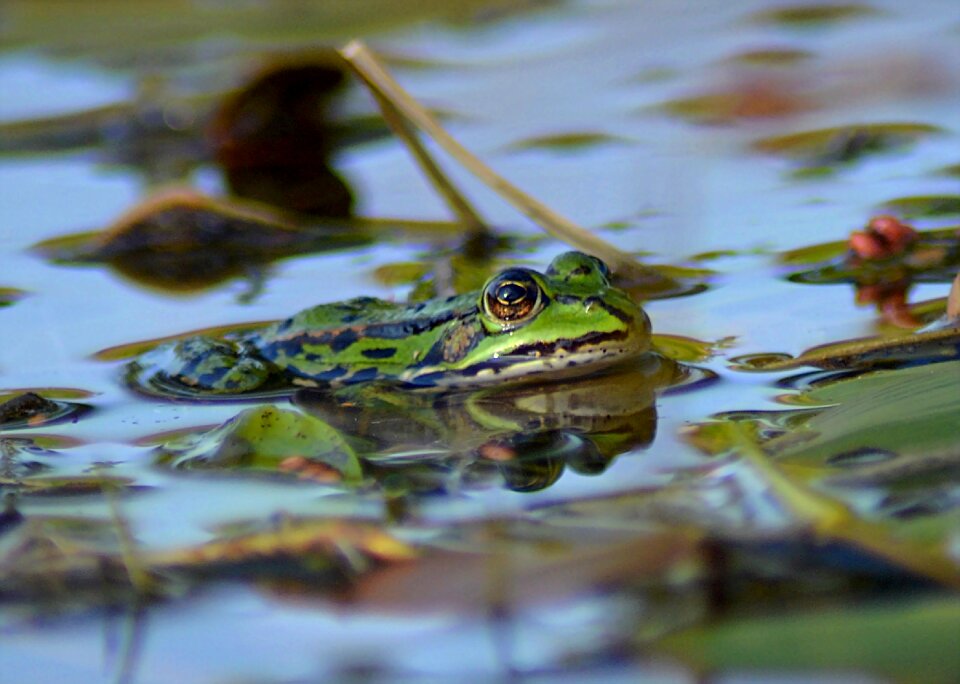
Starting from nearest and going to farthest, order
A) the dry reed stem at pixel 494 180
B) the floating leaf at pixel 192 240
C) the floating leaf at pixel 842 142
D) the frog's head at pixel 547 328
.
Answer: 1. the frog's head at pixel 547 328
2. the dry reed stem at pixel 494 180
3. the floating leaf at pixel 192 240
4. the floating leaf at pixel 842 142

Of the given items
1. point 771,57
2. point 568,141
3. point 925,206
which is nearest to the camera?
point 925,206

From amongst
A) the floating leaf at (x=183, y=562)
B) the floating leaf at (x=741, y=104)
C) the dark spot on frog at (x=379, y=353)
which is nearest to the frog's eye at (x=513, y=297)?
the dark spot on frog at (x=379, y=353)

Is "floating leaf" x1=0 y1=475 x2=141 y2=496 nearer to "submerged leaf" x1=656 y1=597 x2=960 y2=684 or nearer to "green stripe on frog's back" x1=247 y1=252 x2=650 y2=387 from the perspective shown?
"green stripe on frog's back" x1=247 y1=252 x2=650 y2=387

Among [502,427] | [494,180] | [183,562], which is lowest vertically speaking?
[183,562]

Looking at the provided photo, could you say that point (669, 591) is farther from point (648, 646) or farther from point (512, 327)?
point (512, 327)

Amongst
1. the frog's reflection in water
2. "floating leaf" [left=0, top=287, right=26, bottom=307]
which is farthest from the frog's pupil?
"floating leaf" [left=0, top=287, right=26, bottom=307]

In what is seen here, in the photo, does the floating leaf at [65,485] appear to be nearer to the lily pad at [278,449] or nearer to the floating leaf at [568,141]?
the lily pad at [278,449]

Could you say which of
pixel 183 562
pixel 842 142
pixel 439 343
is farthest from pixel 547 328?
pixel 842 142

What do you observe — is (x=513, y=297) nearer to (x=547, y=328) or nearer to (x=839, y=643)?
(x=547, y=328)
